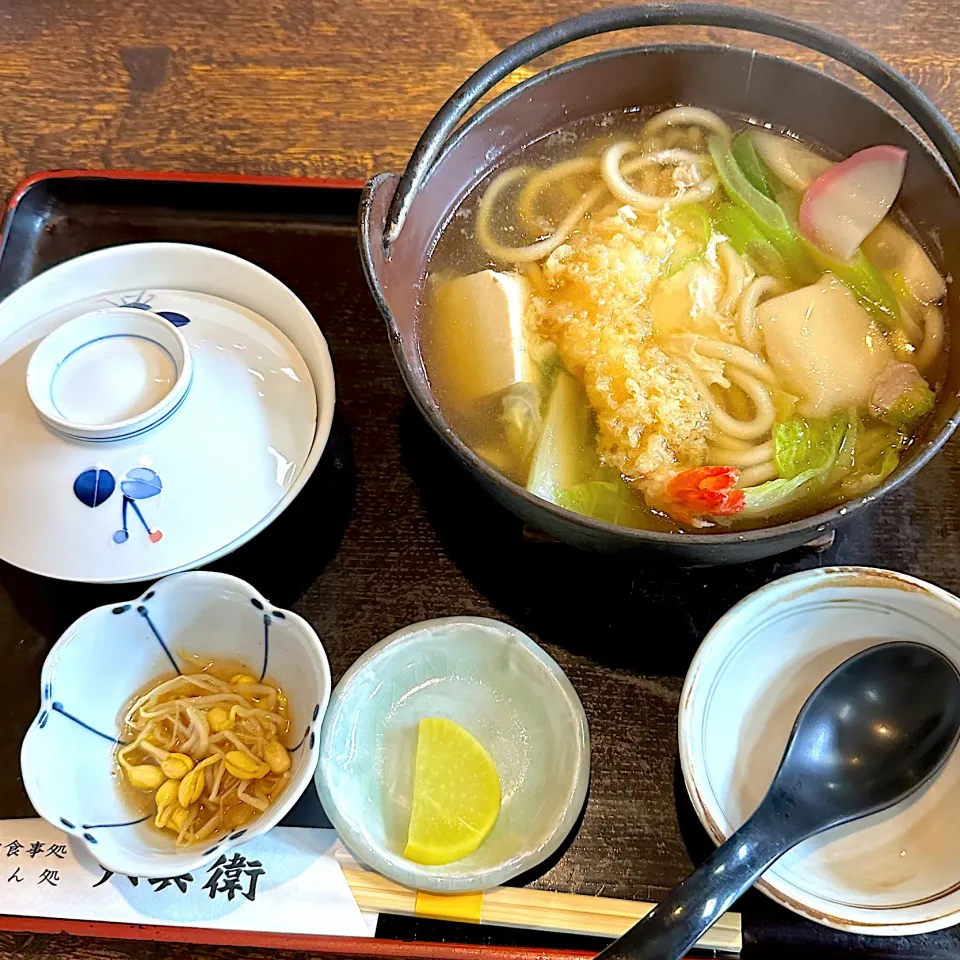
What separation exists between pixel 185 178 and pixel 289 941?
1667 millimetres

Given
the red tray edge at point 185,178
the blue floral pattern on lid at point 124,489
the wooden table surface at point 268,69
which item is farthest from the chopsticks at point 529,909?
the wooden table surface at point 268,69

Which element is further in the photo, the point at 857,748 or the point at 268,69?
the point at 268,69

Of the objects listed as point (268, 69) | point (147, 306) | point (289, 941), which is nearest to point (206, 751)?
point (289, 941)

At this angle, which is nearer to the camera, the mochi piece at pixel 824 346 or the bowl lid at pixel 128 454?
the bowl lid at pixel 128 454

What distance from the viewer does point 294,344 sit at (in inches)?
64.6

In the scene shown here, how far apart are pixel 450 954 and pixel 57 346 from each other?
3.78 feet

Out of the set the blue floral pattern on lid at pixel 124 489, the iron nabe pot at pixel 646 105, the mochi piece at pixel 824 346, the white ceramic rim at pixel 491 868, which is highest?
the iron nabe pot at pixel 646 105

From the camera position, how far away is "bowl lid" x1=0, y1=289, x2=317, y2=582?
54.3 inches

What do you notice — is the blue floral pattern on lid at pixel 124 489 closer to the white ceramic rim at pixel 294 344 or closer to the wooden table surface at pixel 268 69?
the white ceramic rim at pixel 294 344

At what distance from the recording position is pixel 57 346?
1.37 metres

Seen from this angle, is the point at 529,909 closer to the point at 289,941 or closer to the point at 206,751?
the point at 289,941

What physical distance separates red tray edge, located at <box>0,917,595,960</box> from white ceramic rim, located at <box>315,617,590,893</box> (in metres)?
0.09

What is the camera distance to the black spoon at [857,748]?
122cm

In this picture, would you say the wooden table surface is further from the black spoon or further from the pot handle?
the black spoon
